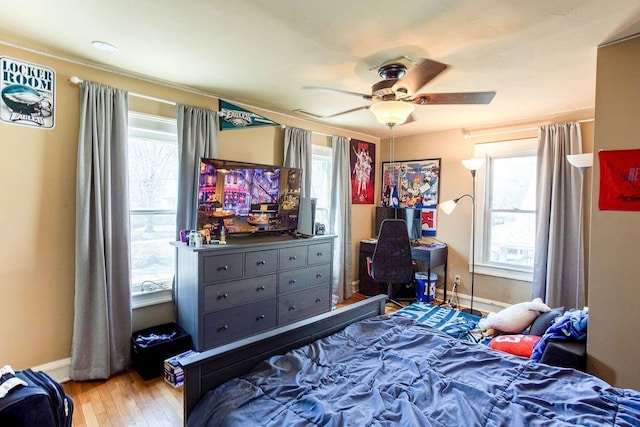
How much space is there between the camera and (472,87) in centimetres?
274

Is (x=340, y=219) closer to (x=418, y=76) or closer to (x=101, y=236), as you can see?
(x=418, y=76)

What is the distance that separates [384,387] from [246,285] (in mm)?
1790

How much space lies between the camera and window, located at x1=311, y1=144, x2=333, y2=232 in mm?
4289

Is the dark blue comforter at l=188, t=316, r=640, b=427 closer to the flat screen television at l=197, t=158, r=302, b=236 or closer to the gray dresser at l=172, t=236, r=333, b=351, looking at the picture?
the gray dresser at l=172, t=236, r=333, b=351

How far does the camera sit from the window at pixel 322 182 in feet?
14.1

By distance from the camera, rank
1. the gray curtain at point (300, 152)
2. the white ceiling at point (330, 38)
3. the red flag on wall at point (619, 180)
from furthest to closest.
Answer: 1. the gray curtain at point (300, 152)
2. the red flag on wall at point (619, 180)
3. the white ceiling at point (330, 38)

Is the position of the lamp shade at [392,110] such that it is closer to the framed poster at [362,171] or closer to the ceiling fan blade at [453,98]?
the ceiling fan blade at [453,98]

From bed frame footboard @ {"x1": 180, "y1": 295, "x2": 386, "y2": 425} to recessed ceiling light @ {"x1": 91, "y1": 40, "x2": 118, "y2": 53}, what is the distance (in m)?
2.10

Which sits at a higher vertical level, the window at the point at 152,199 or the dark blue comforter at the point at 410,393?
the window at the point at 152,199

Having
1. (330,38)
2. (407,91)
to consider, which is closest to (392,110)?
(407,91)

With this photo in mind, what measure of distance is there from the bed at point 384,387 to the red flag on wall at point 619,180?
3.50 feet

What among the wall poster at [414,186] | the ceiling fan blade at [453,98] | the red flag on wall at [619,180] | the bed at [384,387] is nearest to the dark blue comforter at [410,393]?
the bed at [384,387]

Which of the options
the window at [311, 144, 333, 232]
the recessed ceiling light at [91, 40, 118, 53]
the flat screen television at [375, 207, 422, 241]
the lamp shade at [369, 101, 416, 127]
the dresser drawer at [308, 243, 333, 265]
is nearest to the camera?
the recessed ceiling light at [91, 40, 118, 53]

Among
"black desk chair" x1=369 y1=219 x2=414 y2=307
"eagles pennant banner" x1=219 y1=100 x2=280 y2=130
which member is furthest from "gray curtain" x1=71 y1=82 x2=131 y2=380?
"black desk chair" x1=369 y1=219 x2=414 y2=307
